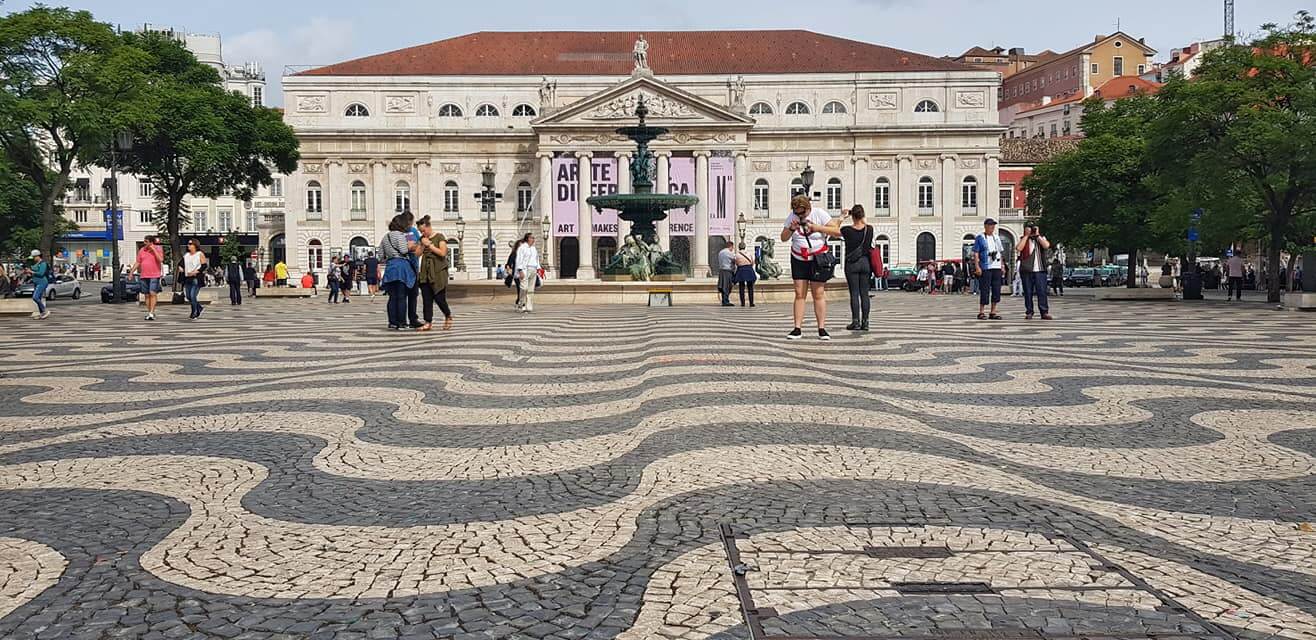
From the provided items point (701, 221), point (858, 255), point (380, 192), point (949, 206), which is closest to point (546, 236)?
point (701, 221)

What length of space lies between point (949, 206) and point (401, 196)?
38274 mm

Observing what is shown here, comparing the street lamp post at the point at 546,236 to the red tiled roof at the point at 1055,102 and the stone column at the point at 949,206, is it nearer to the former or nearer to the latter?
the stone column at the point at 949,206

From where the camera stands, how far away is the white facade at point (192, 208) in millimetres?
84125

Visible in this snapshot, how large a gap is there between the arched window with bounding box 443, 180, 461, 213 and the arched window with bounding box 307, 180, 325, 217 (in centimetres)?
846

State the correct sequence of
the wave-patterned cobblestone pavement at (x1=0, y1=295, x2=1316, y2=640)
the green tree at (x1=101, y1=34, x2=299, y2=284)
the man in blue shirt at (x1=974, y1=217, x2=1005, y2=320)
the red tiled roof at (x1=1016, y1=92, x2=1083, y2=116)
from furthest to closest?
the red tiled roof at (x1=1016, y1=92, x2=1083, y2=116) → the green tree at (x1=101, y1=34, x2=299, y2=284) → the man in blue shirt at (x1=974, y1=217, x2=1005, y2=320) → the wave-patterned cobblestone pavement at (x1=0, y1=295, x2=1316, y2=640)

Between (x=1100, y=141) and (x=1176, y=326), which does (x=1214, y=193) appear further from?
(x=1100, y=141)

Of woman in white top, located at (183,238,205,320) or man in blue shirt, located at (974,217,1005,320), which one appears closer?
man in blue shirt, located at (974,217,1005,320)

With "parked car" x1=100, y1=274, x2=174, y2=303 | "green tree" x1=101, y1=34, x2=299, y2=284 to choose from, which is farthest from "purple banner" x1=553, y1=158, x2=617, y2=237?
"parked car" x1=100, y1=274, x2=174, y2=303

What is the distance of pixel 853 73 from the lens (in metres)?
71.2

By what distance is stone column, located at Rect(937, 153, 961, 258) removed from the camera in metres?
71.9

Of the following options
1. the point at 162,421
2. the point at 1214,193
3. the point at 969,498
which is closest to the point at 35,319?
the point at 162,421

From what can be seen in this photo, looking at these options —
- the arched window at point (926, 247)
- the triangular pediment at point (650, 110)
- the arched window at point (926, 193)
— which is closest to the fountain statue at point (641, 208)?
the triangular pediment at point (650, 110)

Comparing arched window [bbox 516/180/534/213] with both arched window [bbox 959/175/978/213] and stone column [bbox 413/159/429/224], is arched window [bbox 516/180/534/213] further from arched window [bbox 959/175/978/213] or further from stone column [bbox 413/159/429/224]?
arched window [bbox 959/175/978/213]

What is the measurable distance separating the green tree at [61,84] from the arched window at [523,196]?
37935mm
